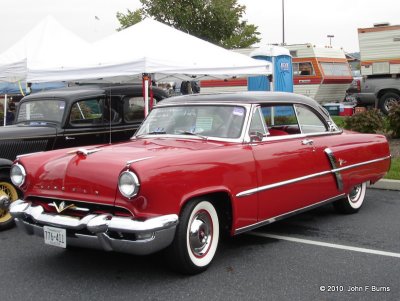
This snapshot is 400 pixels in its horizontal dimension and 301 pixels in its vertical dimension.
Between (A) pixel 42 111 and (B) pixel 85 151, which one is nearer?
(B) pixel 85 151

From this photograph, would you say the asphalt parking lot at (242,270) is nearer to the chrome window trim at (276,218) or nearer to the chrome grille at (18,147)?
the chrome window trim at (276,218)

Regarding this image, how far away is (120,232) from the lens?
3.69 m

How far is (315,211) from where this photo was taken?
6434 millimetres

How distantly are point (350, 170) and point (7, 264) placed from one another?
12.2 ft

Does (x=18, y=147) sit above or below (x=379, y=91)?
below

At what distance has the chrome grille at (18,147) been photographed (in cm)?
652

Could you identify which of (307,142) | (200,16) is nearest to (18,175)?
(307,142)

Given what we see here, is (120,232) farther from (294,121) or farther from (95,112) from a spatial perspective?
(95,112)

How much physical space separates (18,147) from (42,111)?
3.15 feet

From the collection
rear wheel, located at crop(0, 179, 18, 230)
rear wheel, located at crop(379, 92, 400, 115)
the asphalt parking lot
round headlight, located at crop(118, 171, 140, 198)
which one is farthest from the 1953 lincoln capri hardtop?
rear wheel, located at crop(379, 92, 400, 115)

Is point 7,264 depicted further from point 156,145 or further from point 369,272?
point 369,272

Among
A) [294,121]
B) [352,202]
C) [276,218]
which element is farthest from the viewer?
[352,202]

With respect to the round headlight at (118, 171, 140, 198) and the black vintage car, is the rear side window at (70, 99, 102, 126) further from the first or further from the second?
the round headlight at (118, 171, 140, 198)

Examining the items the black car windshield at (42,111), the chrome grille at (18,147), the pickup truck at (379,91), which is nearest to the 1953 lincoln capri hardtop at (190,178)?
the chrome grille at (18,147)
